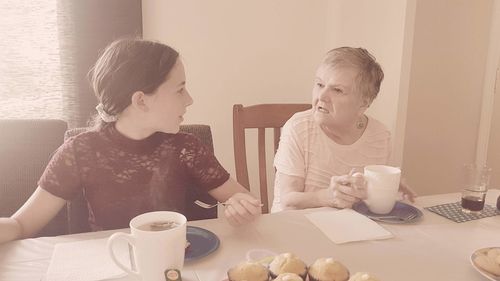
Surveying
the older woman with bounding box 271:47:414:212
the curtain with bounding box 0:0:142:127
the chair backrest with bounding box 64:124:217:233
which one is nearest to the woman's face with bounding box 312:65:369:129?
the older woman with bounding box 271:47:414:212

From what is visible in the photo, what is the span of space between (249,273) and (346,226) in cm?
44

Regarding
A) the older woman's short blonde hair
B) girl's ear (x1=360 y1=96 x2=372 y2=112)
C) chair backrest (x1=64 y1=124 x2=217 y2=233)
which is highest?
the older woman's short blonde hair

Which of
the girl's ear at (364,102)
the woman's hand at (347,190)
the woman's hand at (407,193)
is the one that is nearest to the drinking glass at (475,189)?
the woman's hand at (407,193)

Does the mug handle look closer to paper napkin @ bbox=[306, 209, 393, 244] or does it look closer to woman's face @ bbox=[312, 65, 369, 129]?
paper napkin @ bbox=[306, 209, 393, 244]

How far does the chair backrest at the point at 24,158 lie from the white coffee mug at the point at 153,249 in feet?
2.71

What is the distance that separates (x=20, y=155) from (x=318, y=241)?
1084 mm

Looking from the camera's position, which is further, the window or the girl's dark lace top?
the window

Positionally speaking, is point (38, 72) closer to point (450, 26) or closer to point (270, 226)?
point (270, 226)

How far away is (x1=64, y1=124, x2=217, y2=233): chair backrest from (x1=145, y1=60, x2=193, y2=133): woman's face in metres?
0.23

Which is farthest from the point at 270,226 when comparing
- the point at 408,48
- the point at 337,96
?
the point at 408,48

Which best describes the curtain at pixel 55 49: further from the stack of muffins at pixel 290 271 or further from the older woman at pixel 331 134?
the stack of muffins at pixel 290 271

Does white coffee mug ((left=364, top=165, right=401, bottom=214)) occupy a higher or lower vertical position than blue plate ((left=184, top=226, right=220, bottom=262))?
higher

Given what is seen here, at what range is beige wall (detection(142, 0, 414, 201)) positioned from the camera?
228cm

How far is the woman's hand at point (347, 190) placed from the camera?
1244 millimetres
